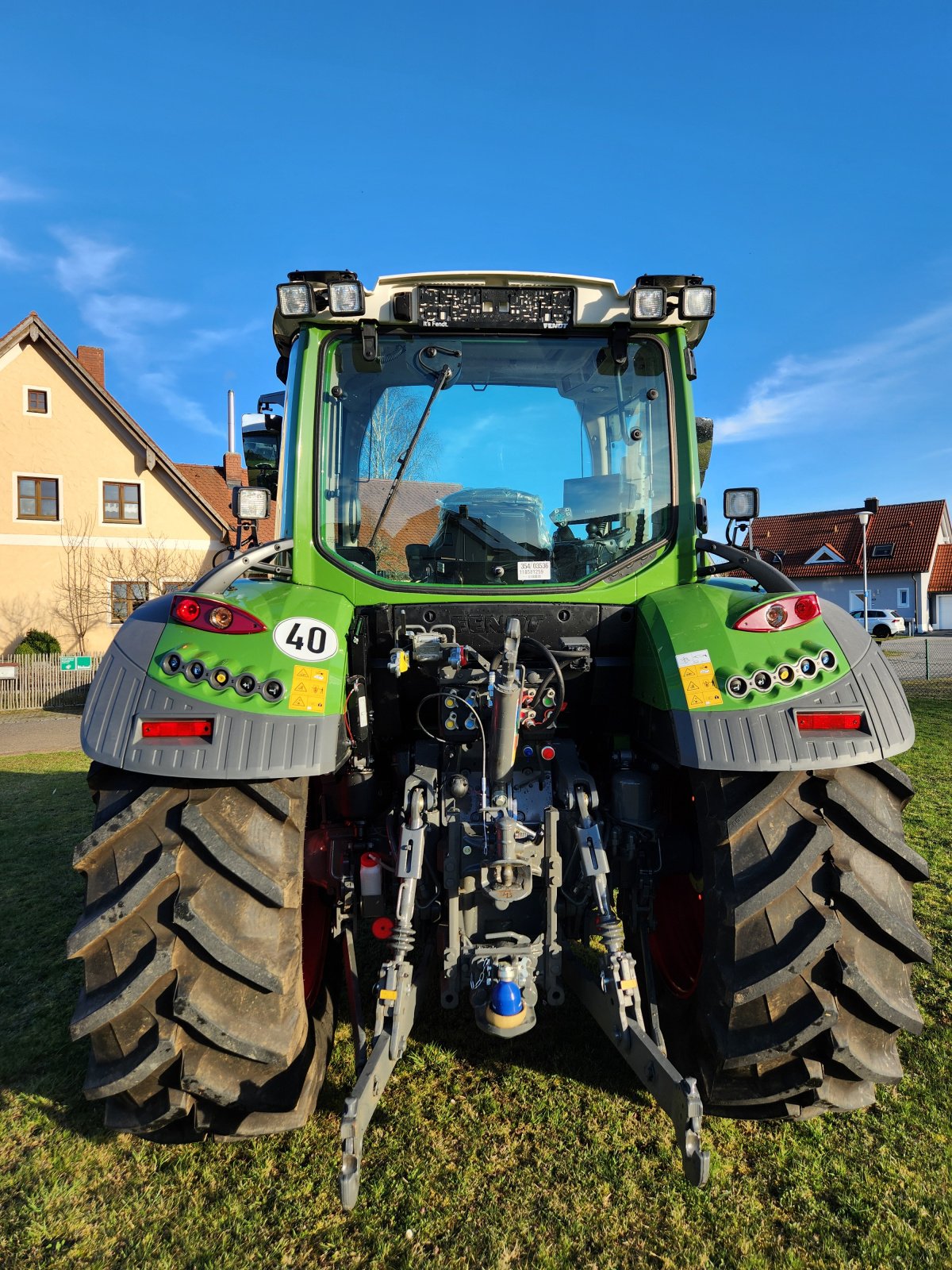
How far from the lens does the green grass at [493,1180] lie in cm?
209

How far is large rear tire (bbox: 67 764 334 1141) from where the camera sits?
6.93 feet

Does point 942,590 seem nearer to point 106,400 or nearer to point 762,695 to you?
point 106,400

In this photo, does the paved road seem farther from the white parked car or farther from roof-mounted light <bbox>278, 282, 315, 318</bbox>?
the white parked car

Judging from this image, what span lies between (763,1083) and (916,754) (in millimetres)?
8270

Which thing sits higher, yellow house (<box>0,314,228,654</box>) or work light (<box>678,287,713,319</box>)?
yellow house (<box>0,314,228,654</box>)

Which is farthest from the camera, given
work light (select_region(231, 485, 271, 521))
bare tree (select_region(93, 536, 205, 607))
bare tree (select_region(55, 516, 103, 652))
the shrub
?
bare tree (select_region(93, 536, 205, 607))

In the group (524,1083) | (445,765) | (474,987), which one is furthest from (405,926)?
(524,1083)

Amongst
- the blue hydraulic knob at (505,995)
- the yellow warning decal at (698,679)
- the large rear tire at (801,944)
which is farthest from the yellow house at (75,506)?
the large rear tire at (801,944)

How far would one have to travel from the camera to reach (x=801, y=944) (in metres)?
2.16

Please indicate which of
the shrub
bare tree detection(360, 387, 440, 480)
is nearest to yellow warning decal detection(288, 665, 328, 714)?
bare tree detection(360, 387, 440, 480)

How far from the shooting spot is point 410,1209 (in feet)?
7.27

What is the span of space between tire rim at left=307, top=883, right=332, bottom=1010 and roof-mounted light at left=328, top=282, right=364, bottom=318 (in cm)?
221

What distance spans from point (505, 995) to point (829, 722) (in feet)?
4.27

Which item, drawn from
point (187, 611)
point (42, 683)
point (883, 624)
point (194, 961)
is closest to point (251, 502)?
point (187, 611)
